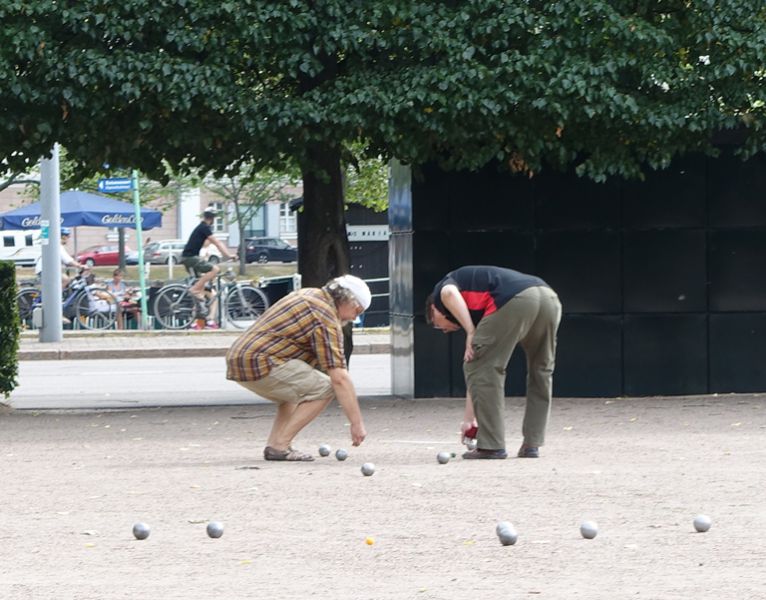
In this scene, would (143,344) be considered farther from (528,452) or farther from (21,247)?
(21,247)

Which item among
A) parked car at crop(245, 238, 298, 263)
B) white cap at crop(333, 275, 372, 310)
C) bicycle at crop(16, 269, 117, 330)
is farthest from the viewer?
parked car at crop(245, 238, 298, 263)

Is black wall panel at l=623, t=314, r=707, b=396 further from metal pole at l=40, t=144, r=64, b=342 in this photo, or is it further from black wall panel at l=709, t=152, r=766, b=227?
metal pole at l=40, t=144, r=64, b=342

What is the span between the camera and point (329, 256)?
15492 millimetres

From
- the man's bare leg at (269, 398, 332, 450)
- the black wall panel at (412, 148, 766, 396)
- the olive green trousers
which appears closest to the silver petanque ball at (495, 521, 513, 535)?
the olive green trousers

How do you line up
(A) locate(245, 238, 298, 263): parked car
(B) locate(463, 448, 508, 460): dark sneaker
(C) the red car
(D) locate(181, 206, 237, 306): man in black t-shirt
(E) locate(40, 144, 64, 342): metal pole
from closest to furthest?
1. (B) locate(463, 448, 508, 460): dark sneaker
2. (E) locate(40, 144, 64, 342): metal pole
3. (D) locate(181, 206, 237, 306): man in black t-shirt
4. (C) the red car
5. (A) locate(245, 238, 298, 263): parked car

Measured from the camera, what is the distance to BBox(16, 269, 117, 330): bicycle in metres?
28.1

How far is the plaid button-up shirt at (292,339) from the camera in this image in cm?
1000

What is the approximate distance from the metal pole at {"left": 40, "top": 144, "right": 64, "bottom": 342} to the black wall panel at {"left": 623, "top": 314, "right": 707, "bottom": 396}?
38.2ft

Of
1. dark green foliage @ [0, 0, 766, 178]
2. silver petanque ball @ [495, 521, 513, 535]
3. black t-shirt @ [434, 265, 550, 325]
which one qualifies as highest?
dark green foliage @ [0, 0, 766, 178]

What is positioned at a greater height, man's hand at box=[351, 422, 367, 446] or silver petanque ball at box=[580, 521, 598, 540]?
man's hand at box=[351, 422, 367, 446]

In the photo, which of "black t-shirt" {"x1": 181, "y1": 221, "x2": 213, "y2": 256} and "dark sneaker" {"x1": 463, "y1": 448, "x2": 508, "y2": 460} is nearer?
"dark sneaker" {"x1": 463, "y1": 448, "x2": 508, "y2": 460}

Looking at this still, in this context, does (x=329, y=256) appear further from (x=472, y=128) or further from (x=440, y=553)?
(x=440, y=553)

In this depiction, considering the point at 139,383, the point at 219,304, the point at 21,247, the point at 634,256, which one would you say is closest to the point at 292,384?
the point at 634,256

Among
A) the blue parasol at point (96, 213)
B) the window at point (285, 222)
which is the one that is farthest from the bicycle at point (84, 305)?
the window at point (285, 222)
